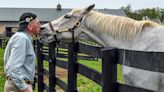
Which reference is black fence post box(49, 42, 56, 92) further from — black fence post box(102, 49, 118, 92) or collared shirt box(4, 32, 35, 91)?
black fence post box(102, 49, 118, 92)

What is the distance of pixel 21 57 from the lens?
17.3ft

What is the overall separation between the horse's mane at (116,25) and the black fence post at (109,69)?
2.08 meters

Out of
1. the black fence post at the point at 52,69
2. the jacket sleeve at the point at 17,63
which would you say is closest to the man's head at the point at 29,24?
the jacket sleeve at the point at 17,63

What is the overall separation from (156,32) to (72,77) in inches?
56.0

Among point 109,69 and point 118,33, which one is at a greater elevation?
point 118,33

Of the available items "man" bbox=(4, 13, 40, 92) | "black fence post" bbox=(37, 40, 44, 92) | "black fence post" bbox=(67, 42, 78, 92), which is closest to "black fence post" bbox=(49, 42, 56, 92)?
"black fence post" bbox=(37, 40, 44, 92)

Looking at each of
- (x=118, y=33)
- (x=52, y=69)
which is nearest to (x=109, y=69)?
(x=118, y=33)

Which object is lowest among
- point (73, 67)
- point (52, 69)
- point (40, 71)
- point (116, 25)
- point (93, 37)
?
point (40, 71)

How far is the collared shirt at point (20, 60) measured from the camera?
17.2 feet

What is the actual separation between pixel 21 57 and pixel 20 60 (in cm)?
4

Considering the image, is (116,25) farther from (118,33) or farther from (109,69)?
(109,69)

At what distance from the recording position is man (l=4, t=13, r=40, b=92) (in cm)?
525

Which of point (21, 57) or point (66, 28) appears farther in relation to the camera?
point (66, 28)

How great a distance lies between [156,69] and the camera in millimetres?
3545
